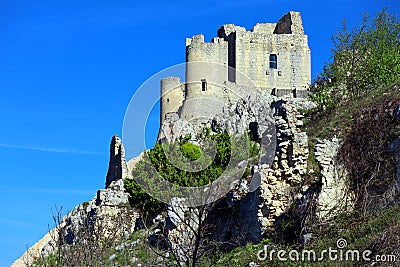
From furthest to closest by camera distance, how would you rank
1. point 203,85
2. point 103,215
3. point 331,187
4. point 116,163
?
point 203,85
point 116,163
point 103,215
point 331,187

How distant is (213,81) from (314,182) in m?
30.4

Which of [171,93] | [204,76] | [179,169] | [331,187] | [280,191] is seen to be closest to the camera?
[331,187]

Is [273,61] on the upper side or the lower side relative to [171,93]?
upper

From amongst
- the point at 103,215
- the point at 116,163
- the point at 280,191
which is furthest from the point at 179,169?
the point at 280,191

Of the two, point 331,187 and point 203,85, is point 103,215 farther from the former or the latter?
point 203,85

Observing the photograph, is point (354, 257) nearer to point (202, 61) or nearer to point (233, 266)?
point (233, 266)

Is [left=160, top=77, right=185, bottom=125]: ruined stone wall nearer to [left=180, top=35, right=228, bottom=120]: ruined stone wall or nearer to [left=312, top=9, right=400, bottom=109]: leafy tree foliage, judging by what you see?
[left=180, top=35, right=228, bottom=120]: ruined stone wall

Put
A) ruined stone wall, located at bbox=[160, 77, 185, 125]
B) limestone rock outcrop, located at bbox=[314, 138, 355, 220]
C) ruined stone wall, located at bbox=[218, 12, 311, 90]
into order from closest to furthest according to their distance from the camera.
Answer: limestone rock outcrop, located at bbox=[314, 138, 355, 220] < ruined stone wall, located at bbox=[160, 77, 185, 125] < ruined stone wall, located at bbox=[218, 12, 311, 90]

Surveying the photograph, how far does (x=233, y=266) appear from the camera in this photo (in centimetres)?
1609

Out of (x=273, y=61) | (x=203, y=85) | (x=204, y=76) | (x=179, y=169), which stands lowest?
(x=179, y=169)

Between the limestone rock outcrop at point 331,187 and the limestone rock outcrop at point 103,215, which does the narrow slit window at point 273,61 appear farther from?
the limestone rock outcrop at point 331,187

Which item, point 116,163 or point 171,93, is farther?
point 171,93

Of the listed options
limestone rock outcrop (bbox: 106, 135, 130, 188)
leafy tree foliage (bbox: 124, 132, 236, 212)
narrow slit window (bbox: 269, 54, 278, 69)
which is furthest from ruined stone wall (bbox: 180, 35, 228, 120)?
leafy tree foliage (bbox: 124, 132, 236, 212)

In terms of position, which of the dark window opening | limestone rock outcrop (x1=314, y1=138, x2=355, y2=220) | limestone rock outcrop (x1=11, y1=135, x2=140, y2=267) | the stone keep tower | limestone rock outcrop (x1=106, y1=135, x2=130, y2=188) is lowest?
limestone rock outcrop (x1=314, y1=138, x2=355, y2=220)
